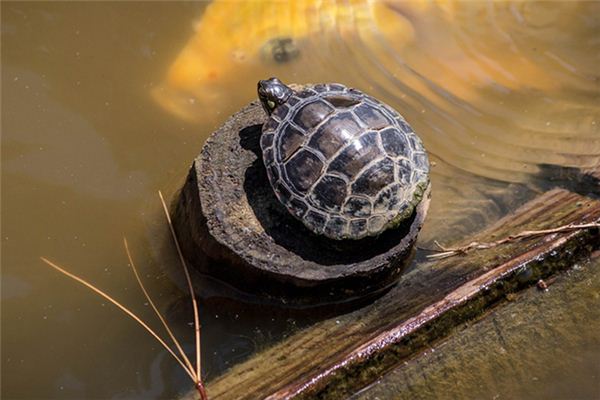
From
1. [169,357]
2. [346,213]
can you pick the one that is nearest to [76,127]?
[169,357]

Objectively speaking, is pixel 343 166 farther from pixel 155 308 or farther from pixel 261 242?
pixel 155 308

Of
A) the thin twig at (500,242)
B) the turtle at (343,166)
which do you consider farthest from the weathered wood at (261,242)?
the thin twig at (500,242)

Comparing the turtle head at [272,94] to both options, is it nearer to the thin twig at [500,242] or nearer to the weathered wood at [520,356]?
the thin twig at [500,242]

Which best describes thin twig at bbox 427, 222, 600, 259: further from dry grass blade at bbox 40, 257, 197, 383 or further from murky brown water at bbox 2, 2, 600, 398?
dry grass blade at bbox 40, 257, 197, 383

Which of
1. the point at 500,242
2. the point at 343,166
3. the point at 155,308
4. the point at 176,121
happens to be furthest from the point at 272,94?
the point at 500,242

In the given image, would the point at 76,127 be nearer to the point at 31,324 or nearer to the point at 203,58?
the point at 203,58

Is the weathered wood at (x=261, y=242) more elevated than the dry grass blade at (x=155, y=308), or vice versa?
the weathered wood at (x=261, y=242)
